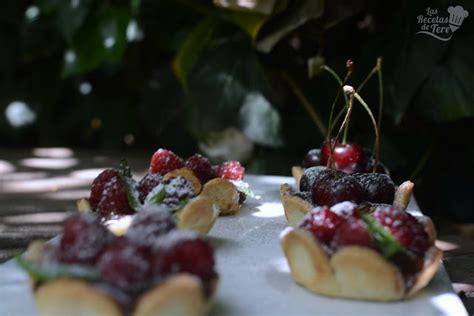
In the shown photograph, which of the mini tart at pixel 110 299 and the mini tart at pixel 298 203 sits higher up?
the mini tart at pixel 110 299

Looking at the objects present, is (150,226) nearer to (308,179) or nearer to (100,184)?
(100,184)

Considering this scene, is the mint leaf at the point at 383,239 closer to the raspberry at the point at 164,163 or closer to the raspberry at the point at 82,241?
the raspberry at the point at 82,241

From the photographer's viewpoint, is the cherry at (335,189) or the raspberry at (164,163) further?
the raspberry at (164,163)

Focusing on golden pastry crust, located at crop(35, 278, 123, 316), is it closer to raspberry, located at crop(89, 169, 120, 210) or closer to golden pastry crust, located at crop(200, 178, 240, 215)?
raspberry, located at crop(89, 169, 120, 210)

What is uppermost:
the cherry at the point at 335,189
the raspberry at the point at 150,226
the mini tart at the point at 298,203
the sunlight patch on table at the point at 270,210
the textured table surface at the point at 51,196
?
the raspberry at the point at 150,226

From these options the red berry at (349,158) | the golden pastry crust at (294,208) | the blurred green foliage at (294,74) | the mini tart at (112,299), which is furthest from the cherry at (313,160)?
the mini tart at (112,299)

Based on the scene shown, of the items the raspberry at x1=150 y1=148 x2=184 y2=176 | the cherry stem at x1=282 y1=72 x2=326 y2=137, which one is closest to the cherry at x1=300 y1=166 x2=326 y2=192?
the raspberry at x1=150 y1=148 x2=184 y2=176
